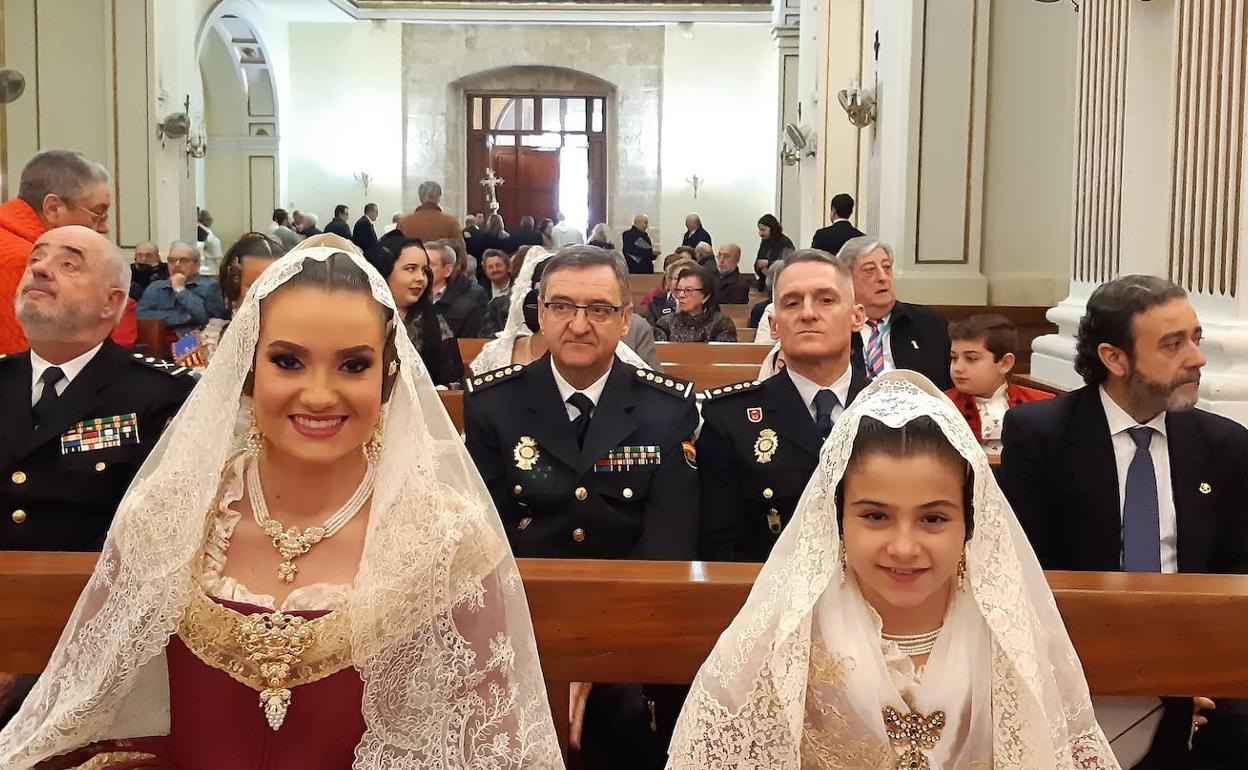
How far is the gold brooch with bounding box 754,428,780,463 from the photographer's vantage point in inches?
123

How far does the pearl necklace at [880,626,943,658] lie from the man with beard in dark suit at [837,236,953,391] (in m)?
3.16

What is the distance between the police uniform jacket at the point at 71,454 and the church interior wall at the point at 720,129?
663 inches

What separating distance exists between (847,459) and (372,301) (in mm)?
767

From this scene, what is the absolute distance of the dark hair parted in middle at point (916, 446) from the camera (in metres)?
1.87

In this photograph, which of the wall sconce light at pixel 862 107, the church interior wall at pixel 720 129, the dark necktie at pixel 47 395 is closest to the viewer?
the dark necktie at pixel 47 395

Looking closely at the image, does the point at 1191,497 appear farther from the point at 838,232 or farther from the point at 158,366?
the point at 838,232

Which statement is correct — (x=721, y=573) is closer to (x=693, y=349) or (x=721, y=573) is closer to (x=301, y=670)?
(x=301, y=670)

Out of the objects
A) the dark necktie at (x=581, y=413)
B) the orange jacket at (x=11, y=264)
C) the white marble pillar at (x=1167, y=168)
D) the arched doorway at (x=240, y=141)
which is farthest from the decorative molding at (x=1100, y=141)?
the arched doorway at (x=240, y=141)

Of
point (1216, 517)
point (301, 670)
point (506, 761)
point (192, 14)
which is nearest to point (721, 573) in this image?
point (506, 761)

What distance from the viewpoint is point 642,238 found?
17234 millimetres

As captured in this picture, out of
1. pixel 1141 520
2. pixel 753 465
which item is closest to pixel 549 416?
pixel 753 465

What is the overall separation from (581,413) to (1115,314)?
4.43 feet

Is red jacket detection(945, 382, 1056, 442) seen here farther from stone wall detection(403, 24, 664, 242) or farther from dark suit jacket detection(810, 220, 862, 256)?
stone wall detection(403, 24, 664, 242)

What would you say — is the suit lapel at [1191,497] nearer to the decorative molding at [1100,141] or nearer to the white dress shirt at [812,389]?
the white dress shirt at [812,389]
